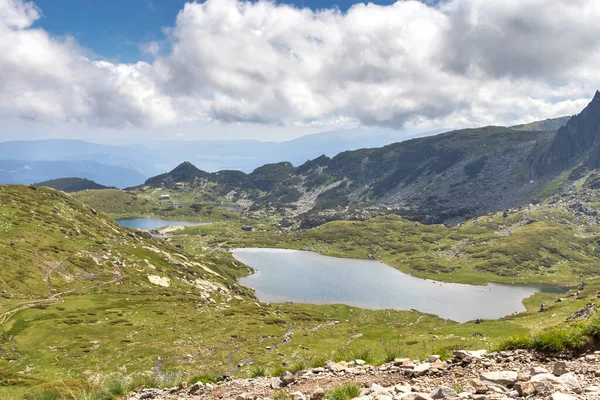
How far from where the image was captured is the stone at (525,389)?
31.1ft

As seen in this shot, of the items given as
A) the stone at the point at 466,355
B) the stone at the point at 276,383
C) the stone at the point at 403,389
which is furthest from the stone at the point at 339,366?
the stone at the point at 403,389

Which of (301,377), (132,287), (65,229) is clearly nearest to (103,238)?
(65,229)

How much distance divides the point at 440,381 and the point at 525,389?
11.6ft

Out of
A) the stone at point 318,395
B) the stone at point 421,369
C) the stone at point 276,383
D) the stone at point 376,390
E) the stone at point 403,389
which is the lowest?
the stone at point 276,383

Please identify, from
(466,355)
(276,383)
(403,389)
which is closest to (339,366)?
(276,383)

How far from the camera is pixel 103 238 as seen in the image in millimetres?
144250

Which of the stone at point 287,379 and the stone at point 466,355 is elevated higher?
the stone at point 466,355

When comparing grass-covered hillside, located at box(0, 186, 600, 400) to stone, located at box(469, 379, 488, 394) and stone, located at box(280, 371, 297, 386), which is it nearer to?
stone, located at box(280, 371, 297, 386)

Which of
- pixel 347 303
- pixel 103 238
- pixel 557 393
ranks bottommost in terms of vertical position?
pixel 347 303

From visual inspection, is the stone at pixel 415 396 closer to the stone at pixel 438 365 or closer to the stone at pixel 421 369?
the stone at pixel 421 369

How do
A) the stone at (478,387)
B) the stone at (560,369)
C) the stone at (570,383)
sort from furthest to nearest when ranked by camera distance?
1. the stone at (560,369)
2. the stone at (478,387)
3. the stone at (570,383)

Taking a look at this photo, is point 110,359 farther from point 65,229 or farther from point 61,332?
point 65,229

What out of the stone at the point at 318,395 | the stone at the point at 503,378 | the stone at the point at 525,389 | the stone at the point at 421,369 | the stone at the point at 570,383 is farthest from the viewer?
the stone at the point at 421,369

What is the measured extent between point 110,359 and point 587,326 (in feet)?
197
